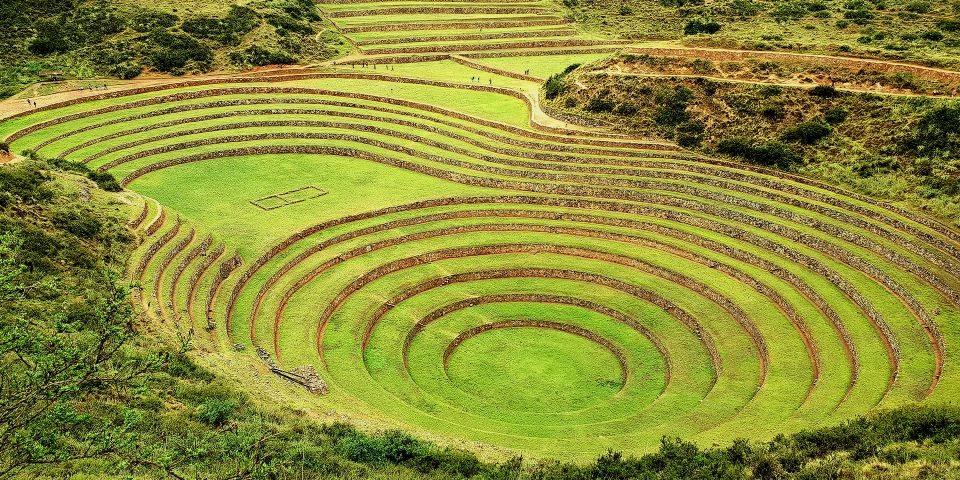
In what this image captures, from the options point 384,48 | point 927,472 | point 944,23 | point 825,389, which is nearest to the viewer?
point 927,472

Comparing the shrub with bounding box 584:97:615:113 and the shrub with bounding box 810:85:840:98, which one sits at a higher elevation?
the shrub with bounding box 810:85:840:98

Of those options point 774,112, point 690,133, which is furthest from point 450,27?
point 774,112

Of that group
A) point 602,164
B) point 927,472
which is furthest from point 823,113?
point 927,472

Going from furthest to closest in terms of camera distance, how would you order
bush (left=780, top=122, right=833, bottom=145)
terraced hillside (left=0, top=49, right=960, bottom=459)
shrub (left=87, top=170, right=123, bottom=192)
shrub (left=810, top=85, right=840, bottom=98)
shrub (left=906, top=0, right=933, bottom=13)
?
shrub (left=906, top=0, right=933, bottom=13) → shrub (left=810, top=85, right=840, bottom=98) → bush (left=780, top=122, right=833, bottom=145) → shrub (left=87, top=170, right=123, bottom=192) → terraced hillside (left=0, top=49, right=960, bottom=459)

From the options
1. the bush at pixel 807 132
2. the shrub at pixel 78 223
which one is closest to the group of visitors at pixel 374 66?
the bush at pixel 807 132

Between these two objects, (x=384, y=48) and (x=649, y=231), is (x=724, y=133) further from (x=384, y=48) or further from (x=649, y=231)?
(x=384, y=48)

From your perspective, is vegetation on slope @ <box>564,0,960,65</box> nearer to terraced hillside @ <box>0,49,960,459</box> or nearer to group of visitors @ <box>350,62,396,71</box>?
terraced hillside @ <box>0,49,960,459</box>

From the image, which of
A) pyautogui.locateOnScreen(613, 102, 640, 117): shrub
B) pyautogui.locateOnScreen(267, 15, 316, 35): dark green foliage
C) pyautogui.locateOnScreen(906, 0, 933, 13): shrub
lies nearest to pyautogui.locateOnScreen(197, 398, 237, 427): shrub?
pyautogui.locateOnScreen(613, 102, 640, 117): shrub
